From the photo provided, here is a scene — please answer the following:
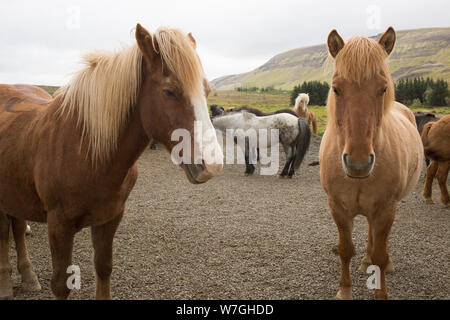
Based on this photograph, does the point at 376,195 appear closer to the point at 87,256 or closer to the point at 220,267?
the point at 220,267

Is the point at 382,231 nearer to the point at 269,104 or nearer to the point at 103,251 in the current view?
the point at 103,251

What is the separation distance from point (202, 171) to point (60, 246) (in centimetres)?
120

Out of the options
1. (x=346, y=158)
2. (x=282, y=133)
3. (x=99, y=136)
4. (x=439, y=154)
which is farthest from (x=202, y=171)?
(x=282, y=133)

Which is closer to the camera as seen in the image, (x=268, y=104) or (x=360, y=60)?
(x=360, y=60)

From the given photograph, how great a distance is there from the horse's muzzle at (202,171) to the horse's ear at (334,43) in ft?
5.19

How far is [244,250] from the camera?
434 centimetres

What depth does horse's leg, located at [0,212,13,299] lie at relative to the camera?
311 centimetres

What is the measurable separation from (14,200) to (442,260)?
4.94 metres

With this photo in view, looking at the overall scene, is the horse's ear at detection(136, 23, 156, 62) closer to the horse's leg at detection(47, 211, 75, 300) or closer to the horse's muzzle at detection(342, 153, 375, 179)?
the horse's leg at detection(47, 211, 75, 300)

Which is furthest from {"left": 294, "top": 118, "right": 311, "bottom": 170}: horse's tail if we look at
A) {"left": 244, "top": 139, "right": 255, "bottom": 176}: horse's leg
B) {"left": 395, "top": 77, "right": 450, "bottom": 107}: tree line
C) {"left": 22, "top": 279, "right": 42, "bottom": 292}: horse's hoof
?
{"left": 395, "top": 77, "right": 450, "bottom": 107}: tree line

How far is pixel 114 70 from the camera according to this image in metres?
1.96

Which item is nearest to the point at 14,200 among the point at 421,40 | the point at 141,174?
the point at 141,174

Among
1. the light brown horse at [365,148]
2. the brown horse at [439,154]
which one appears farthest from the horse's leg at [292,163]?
the light brown horse at [365,148]

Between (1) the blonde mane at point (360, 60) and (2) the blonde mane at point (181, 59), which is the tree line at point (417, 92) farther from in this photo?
(2) the blonde mane at point (181, 59)
